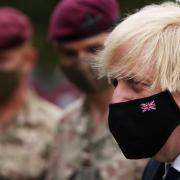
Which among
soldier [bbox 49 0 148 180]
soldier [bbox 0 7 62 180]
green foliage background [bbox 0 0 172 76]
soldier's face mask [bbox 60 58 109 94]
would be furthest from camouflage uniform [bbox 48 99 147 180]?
green foliage background [bbox 0 0 172 76]

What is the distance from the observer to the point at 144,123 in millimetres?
3299

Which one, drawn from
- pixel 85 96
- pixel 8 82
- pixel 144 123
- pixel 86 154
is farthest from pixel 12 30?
pixel 144 123

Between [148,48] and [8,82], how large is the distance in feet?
13.3

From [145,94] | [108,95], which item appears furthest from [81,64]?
[145,94]

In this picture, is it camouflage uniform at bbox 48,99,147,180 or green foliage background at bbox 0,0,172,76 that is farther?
green foliage background at bbox 0,0,172,76

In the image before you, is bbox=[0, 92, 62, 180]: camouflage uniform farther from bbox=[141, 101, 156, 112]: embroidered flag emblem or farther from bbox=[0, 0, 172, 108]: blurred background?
bbox=[0, 0, 172, 108]: blurred background

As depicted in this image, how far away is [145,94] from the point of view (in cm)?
326

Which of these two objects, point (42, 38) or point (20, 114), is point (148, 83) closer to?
point (20, 114)

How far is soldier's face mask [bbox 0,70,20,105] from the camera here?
23.3 ft

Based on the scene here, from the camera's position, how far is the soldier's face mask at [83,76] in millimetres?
5707

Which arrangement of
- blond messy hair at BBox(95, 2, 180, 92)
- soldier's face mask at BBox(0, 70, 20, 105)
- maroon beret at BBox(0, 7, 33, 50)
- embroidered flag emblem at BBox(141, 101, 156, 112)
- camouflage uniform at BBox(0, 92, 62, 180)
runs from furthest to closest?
soldier's face mask at BBox(0, 70, 20, 105) < maroon beret at BBox(0, 7, 33, 50) < camouflage uniform at BBox(0, 92, 62, 180) < embroidered flag emblem at BBox(141, 101, 156, 112) < blond messy hair at BBox(95, 2, 180, 92)

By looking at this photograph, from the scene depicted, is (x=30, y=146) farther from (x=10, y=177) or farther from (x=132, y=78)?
(x=132, y=78)

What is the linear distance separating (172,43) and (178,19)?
109 millimetres

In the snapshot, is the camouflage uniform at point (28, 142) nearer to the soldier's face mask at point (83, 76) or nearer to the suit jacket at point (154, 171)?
the soldier's face mask at point (83, 76)
